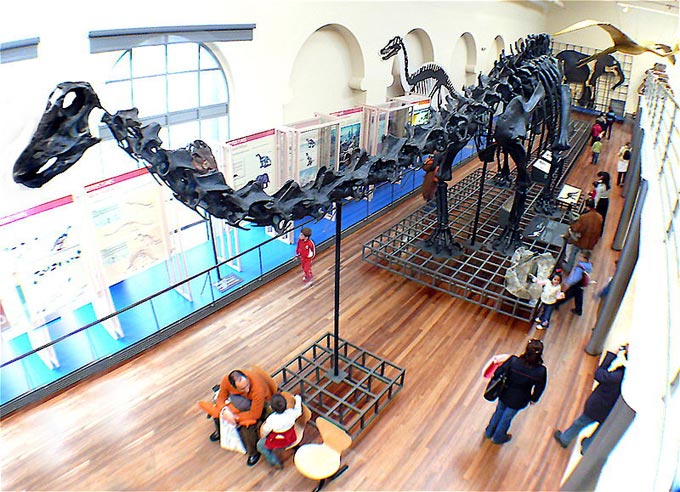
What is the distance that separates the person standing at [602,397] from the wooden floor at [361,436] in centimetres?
23

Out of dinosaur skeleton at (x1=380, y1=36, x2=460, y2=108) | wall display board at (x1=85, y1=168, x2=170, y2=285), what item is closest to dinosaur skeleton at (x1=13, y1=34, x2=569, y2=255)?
wall display board at (x1=85, y1=168, x2=170, y2=285)

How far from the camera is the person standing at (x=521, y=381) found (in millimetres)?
3836

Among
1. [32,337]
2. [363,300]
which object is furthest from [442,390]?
[32,337]

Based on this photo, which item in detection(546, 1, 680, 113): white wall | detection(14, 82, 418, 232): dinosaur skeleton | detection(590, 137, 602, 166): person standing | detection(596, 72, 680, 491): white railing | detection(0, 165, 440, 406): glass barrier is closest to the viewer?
detection(596, 72, 680, 491): white railing

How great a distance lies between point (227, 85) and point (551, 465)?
20.4 feet

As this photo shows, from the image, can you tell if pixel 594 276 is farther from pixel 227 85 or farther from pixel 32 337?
pixel 32 337

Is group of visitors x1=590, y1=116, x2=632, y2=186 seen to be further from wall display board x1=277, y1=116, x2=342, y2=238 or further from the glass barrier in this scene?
the glass barrier

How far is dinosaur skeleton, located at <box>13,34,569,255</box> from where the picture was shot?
2701 millimetres

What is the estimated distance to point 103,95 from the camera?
551 centimetres

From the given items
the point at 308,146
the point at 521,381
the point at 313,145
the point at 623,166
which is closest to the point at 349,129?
the point at 313,145

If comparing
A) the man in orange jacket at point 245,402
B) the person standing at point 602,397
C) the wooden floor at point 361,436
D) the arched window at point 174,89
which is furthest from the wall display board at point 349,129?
the person standing at point 602,397

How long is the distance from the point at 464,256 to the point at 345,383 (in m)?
3.15

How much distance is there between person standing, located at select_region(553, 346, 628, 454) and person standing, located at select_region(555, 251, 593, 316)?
1.70 meters

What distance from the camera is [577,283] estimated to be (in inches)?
232
